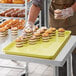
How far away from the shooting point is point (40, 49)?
2355 millimetres

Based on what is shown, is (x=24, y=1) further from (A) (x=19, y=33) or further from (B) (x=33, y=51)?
(B) (x=33, y=51)

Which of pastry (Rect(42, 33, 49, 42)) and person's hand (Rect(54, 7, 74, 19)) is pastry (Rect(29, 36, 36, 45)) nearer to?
pastry (Rect(42, 33, 49, 42))

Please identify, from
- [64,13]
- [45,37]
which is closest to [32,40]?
[45,37]

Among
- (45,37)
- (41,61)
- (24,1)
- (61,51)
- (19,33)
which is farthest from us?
(24,1)

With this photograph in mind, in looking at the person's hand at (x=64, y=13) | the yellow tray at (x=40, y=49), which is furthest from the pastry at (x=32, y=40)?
the person's hand at (x=64, y=13)

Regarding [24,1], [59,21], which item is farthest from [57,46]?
[24,1]

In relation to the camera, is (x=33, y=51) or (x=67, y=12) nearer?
(x=33, y=51)

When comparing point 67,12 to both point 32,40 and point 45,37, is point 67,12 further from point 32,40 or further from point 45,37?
point 32,40

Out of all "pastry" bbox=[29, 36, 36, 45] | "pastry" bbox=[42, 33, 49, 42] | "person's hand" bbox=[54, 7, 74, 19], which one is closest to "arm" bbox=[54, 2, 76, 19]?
"person's hand" bbox=[54, 7, 74, 19]

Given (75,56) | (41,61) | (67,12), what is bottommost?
(75,56)

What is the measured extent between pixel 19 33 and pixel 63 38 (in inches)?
20.8

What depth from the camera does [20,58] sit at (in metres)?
2.24

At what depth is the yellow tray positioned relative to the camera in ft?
7.27

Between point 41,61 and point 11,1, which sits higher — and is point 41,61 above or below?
below
